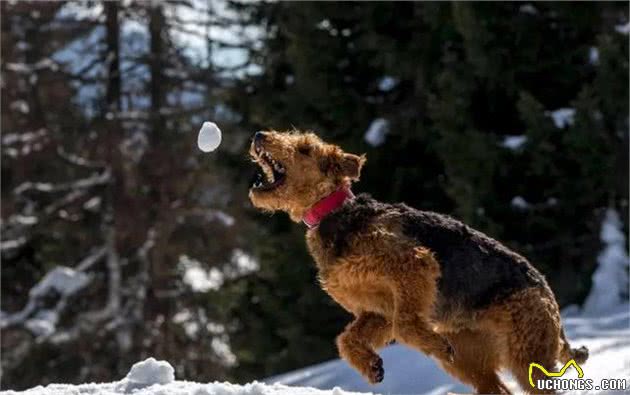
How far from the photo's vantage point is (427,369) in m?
9.14

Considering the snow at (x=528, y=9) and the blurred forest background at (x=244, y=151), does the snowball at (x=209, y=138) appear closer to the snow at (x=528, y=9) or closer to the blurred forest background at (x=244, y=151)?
the blurred forest background at (x=244, y=151)

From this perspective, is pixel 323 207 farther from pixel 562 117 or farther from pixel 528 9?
pixel 528 9

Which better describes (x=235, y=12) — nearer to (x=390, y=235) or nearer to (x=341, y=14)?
(x=341, y=14)

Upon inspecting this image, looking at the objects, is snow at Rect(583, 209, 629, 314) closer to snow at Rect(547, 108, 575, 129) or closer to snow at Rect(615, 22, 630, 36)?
snow at Rect(547, 108, 575, 129)

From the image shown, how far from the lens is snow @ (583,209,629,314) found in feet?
39.3

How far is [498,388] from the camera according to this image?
215 inches

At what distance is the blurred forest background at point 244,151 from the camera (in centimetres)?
Result: 1298

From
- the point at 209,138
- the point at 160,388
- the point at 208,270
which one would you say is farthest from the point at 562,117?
the point at 208,270

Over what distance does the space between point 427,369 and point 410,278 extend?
408 centimetres

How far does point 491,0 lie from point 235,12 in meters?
7.82

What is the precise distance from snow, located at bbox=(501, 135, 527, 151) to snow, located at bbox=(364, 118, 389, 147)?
7.83ft

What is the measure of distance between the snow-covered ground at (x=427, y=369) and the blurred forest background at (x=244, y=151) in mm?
754

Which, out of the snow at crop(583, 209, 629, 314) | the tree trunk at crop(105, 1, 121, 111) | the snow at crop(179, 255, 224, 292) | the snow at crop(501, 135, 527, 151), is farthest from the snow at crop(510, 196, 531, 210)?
the tree trunk at crop(105, 1, 121, 111)

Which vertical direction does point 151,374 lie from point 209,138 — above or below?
below
